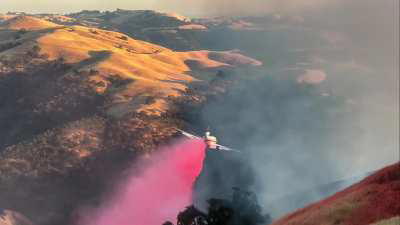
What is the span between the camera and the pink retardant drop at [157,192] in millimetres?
100625

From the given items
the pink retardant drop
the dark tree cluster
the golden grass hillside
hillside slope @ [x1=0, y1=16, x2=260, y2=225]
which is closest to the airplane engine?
the pink retardant drop

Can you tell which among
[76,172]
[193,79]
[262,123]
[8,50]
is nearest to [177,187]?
[76,172]

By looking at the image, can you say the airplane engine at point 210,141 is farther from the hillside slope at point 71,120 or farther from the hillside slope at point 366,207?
the hillside slope at point 366,207

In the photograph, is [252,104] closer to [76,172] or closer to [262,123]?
[262,123]

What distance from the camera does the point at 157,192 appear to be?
106 metres

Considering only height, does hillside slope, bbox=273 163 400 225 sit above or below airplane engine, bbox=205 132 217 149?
above

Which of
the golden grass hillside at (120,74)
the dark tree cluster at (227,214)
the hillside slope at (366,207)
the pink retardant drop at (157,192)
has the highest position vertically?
the hillside slope at (366,207)

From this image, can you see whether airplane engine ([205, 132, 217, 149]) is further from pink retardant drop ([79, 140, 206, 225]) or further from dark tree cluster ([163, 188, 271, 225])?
dark tree cluster ([163, 188, 271, 225])

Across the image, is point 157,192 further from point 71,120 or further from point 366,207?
point 366,207

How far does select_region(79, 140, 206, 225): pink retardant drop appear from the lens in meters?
101

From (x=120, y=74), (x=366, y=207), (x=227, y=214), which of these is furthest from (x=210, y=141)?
(x=120, y=74)

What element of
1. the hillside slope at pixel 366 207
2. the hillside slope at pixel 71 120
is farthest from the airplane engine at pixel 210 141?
the hillside slope at pixel 366 207

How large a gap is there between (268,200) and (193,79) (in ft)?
292

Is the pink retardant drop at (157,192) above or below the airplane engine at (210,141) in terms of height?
below
